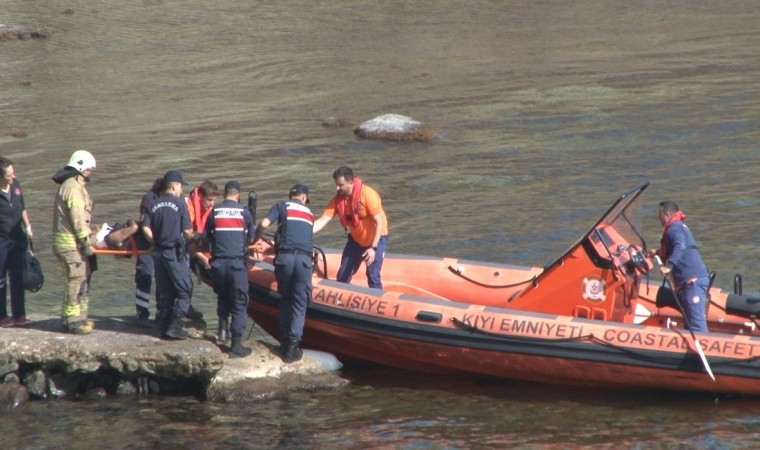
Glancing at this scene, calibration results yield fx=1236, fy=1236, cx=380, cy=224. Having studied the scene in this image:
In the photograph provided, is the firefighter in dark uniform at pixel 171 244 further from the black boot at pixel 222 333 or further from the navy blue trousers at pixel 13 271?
the navy blue trousers at pixel 13 271

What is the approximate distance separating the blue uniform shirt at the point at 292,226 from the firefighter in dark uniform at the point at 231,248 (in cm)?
25

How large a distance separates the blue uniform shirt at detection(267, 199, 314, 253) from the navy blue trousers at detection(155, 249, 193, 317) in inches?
33.7

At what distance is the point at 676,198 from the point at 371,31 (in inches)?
608

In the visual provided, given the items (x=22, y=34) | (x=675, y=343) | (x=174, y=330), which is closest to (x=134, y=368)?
(x=174, y=330)

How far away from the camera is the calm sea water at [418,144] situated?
10438mm

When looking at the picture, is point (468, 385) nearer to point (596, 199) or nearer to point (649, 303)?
point (649, 303)

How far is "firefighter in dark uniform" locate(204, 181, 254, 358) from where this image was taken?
417 inches

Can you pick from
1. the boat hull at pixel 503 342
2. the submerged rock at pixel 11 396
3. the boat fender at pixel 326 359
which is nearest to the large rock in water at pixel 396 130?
the boat hull at pixel 503 342

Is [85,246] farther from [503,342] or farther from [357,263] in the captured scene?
[503,342]

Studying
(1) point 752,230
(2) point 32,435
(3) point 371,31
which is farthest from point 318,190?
(3) point 371,31

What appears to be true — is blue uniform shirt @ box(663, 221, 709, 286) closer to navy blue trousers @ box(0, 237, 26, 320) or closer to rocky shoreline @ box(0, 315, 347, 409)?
rocky shoreline @ box(0, 315, 347, 409)

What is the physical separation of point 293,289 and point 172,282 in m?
1.05

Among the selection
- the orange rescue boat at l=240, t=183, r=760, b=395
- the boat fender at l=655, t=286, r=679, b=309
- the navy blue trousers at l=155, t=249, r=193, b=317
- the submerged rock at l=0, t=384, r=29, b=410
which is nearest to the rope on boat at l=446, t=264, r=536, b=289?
the orange rescue boat at l=240, t=183, r=760, b=395

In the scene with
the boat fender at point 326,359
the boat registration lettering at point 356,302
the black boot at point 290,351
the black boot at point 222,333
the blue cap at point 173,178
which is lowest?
the boat fender at point 326,359
